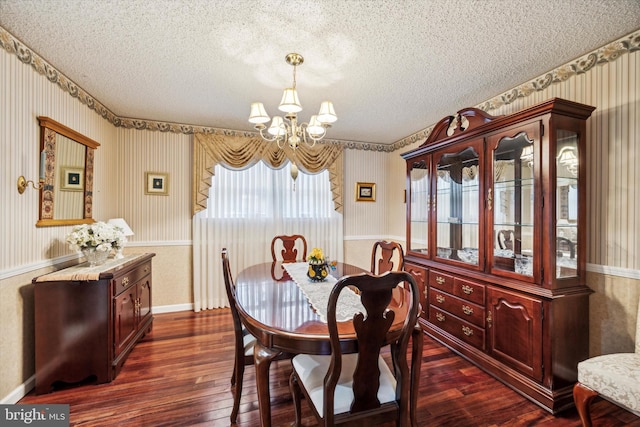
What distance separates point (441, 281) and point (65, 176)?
355 cm

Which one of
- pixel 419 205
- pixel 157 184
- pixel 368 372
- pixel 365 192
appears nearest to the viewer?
pixel 368 372

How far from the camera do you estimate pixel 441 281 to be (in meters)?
2.77

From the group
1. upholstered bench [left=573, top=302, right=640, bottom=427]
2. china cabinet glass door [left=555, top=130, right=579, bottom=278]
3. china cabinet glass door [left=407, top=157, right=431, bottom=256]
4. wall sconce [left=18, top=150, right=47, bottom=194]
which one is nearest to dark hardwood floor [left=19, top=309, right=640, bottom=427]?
upholstered bench [left=573, top=302, right=640, bottom=427]

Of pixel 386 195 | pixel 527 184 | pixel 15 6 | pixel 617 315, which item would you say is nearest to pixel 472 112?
pixel 527 184

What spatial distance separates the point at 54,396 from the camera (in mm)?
1992

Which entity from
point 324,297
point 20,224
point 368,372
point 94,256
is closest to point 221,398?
point 324,297

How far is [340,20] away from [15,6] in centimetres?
185

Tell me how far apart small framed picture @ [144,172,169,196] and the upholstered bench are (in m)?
4.19

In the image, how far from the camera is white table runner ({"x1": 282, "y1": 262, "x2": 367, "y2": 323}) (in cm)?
Answer: 155

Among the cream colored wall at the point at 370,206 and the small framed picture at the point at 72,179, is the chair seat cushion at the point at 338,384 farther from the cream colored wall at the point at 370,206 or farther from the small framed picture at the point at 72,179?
the cream colored wall at the point at 370,206

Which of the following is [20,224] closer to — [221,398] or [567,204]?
[221,398]

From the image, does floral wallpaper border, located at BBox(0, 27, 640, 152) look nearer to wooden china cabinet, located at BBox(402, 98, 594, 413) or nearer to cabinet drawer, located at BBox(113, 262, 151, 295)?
wooden china cabinet, located at BBox(402, 98, 594, 413)

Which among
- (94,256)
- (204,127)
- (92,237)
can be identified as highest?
(204,127)
